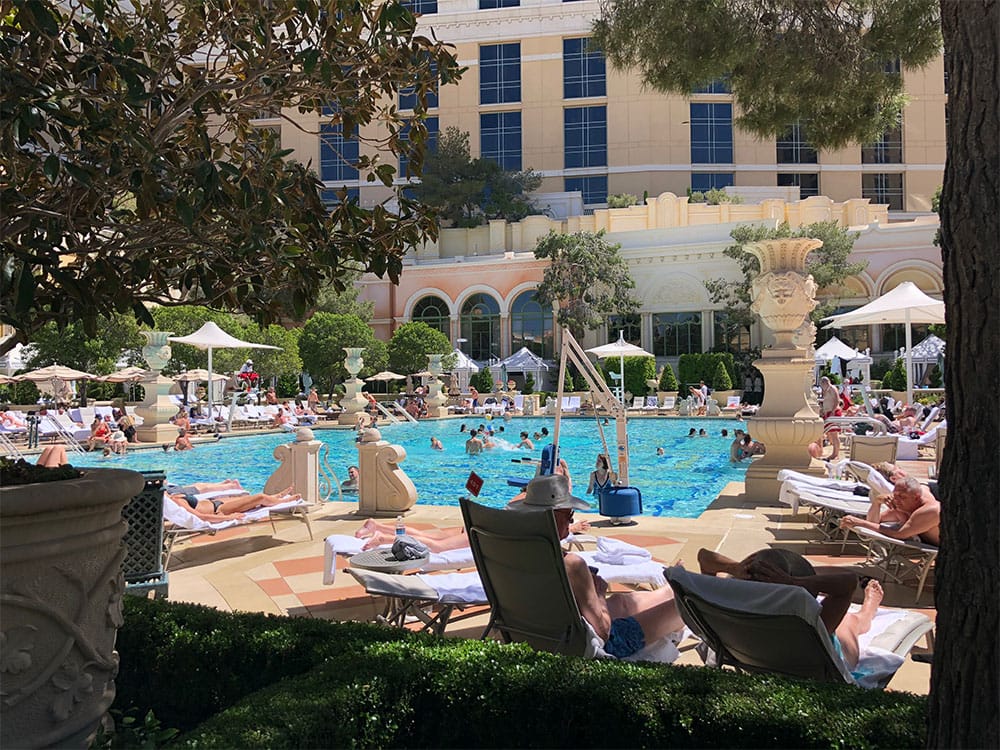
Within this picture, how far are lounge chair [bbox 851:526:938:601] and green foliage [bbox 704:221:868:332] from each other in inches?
1078

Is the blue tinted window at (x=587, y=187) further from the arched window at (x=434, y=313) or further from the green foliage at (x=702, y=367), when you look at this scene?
the green foliage at (x=702, y=367)

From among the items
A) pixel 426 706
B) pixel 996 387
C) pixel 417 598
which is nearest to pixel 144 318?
pixel 426 706

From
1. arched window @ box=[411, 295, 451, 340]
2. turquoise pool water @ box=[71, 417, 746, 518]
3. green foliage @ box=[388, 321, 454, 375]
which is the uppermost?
arched window @ box=[411, 295, 451, 340]

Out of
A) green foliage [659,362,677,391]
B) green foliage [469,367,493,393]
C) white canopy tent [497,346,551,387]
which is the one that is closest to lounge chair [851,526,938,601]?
green foliage [659,362,677,391]

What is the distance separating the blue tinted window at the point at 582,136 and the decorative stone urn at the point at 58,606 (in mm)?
47064

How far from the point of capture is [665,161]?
4609 centimetres

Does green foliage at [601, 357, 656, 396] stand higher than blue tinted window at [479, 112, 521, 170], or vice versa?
blue tinted window at [479, 112, 521, 170]

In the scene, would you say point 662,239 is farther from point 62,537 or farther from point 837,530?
point 62,537

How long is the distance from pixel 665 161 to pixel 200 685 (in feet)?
152

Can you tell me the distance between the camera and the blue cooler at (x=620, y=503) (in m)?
7.41

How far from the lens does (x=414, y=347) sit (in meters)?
31.6

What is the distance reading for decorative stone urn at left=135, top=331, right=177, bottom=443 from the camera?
18.3m

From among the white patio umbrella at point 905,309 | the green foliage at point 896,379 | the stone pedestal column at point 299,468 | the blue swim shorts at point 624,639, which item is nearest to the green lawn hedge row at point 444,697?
the blue swim shorts at point 624,639

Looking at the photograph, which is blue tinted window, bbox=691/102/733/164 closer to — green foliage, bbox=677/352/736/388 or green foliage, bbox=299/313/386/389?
green foliage, bbox=677/352/736/388
